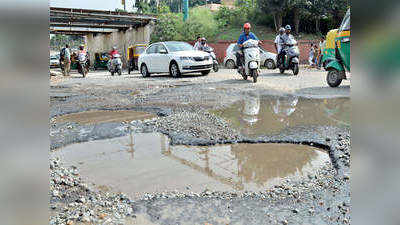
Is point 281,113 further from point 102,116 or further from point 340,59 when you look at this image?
point 340,59

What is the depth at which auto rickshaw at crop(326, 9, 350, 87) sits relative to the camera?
21.2 feet

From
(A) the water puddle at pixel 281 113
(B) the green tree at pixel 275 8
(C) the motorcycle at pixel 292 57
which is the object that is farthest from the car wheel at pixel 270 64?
(A) the water puddle at pixel 281 113

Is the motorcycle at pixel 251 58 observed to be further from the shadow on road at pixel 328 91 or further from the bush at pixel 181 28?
the bush at pixel 181 28

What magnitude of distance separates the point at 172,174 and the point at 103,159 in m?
0.86

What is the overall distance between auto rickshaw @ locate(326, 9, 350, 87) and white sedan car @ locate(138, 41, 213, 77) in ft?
17.8

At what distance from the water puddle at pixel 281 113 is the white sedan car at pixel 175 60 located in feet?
19.0

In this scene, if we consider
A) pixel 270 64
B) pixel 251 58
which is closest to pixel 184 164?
A: pixel 251 58

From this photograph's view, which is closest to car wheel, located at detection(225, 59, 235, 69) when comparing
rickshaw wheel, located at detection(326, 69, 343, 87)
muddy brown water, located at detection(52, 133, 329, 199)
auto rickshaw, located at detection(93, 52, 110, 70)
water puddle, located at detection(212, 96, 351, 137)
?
rickshaw wheel, located at detection(326, 69, 343, 87)

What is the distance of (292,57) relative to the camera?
11.2 meters

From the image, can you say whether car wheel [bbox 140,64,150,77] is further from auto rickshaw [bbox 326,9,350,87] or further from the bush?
the bush

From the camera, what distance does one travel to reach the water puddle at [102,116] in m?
4.94

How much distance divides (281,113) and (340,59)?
3163mm

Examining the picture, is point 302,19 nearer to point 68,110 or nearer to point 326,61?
point 326,61
